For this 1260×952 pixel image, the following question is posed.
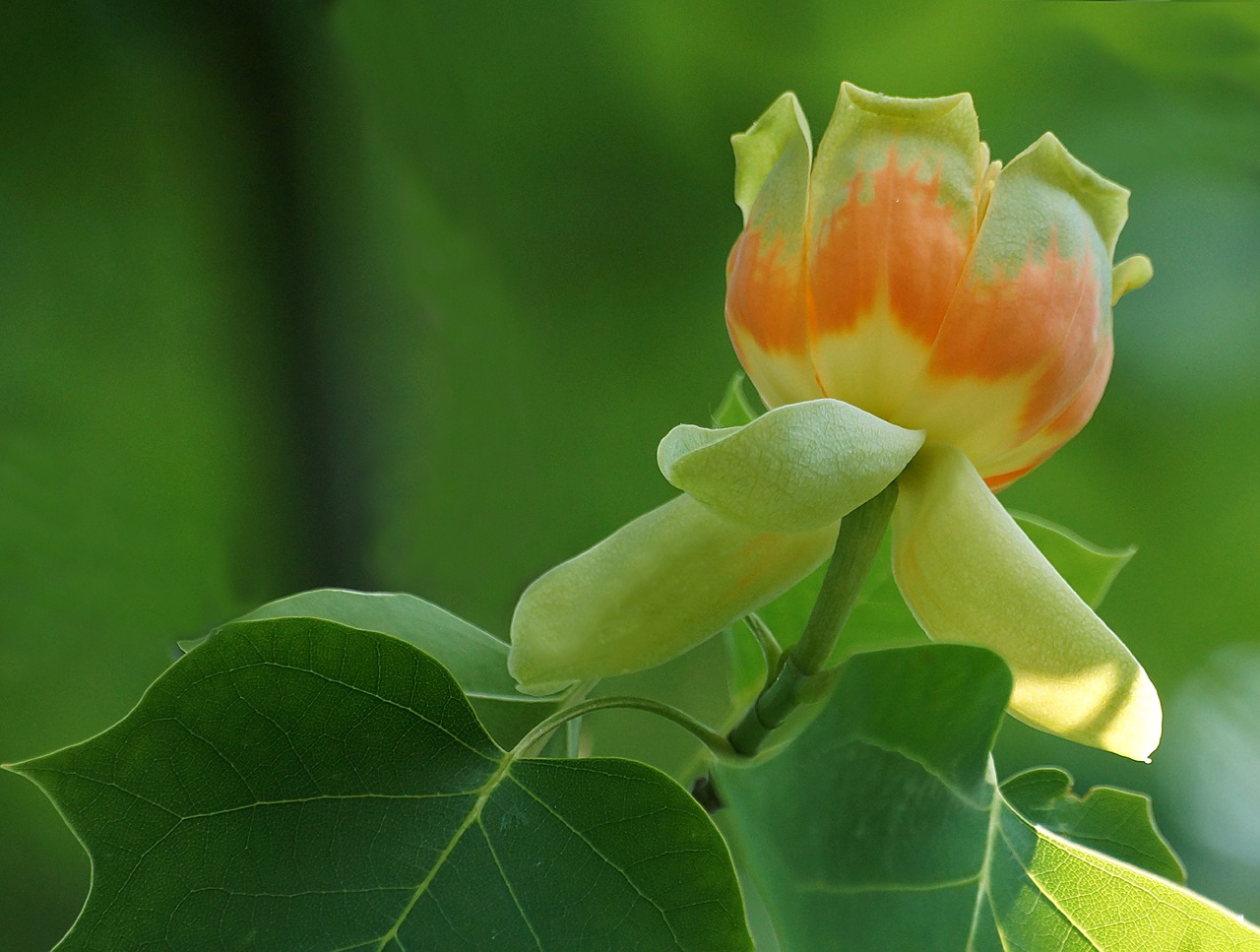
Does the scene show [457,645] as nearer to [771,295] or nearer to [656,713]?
[656,713]

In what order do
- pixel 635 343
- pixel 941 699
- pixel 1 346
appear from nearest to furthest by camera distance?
pixel 941 699 < pixel 1 346 < pixel 635 343

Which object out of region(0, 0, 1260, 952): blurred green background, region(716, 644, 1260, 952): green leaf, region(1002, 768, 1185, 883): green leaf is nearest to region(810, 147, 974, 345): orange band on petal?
region(716, 644, 1260, 952): green leaf

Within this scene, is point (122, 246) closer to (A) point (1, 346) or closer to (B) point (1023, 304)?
(A) point (1, 346)

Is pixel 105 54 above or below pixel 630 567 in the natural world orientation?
above

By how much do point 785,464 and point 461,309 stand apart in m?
1.24

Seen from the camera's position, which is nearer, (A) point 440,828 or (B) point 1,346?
(A) point 440,828

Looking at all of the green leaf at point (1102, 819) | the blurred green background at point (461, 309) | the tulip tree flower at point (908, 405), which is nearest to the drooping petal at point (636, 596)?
the tulip tree flower at point (908, 405)

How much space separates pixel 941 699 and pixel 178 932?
0.22 meters

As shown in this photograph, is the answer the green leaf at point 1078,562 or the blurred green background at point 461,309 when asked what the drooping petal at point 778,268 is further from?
the blurred green background at point 461,309

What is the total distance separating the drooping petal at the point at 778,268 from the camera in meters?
0.33

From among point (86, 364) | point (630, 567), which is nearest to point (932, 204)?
point (630, 567)

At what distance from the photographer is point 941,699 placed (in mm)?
255

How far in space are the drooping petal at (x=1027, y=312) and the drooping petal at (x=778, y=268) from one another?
0.04 m

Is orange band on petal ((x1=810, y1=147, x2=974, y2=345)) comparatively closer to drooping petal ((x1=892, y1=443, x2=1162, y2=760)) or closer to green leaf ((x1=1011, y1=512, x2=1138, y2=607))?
drooping petal ((x1=892, y1=443, x2=1162, y2=760))
